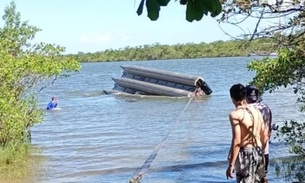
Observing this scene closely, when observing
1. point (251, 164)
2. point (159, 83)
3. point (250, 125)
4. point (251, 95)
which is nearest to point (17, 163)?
point (251, 95)

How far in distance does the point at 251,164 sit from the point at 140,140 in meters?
10.9

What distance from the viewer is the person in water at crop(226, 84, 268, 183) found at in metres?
5.93

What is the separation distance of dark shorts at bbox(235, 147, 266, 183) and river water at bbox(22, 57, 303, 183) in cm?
444

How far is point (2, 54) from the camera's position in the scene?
497 inches

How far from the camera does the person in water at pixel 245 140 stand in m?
5.93

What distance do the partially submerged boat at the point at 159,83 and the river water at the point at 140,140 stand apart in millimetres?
756

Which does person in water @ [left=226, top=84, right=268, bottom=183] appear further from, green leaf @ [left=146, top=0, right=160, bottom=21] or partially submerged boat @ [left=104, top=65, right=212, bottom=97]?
partially submerged boat @ [left=104, top=65, right=212, bottom=97]

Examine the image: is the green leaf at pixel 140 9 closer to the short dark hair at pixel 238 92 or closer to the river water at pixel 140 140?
the short dark hair at pixel 238 92

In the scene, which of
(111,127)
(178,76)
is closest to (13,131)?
(111,127)

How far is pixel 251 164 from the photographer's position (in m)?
6.08

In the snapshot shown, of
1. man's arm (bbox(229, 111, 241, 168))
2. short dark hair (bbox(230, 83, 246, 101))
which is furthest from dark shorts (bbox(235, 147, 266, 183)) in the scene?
short dark hair (bbox(230, 83, 246, 101))

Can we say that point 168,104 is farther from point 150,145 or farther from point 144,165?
point 144,165

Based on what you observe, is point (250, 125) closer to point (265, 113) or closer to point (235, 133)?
point (235, 133)

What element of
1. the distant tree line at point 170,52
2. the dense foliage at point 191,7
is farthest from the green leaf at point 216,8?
the distant tree line at point 170,52
